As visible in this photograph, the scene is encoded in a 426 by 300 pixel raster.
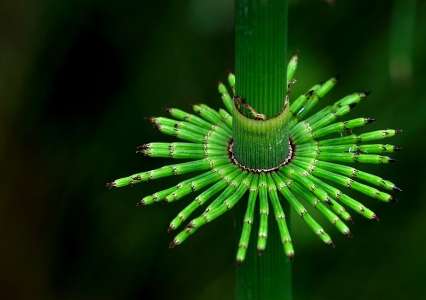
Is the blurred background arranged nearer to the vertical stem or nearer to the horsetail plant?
the horsetail plant

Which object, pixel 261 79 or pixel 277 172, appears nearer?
pixel 261 79

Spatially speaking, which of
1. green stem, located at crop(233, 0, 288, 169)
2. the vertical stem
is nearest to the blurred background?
green stem, located at crop(233, 0, 288, 169)

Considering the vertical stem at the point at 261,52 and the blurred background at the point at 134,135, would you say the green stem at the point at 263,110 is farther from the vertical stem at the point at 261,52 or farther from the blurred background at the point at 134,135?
the blurred background at the point at 134,135

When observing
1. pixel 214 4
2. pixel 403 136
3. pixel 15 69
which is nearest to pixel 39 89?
pixel 15 69

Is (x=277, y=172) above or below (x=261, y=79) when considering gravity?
below

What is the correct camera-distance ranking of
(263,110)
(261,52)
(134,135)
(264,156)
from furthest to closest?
1. (134,135)
2. (264,156)
3. (263,110)
4. (261,52)

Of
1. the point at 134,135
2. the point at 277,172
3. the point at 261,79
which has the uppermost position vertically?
the point at 261,79

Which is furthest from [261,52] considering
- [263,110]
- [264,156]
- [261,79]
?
[264,156]

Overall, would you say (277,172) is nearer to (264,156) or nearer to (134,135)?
(264,156)

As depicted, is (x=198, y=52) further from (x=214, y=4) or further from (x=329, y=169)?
(x=329, y=169)
